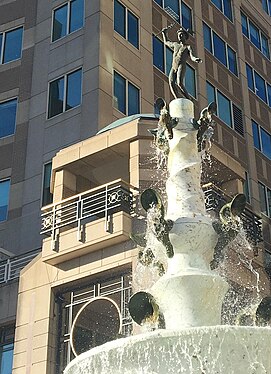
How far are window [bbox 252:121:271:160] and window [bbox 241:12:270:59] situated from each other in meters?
5.36

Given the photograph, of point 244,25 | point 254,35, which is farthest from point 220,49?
point 254,35

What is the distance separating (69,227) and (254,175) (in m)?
14.1

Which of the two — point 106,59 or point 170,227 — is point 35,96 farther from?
point 170,227

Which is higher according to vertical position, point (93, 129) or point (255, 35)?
point (255, 35)

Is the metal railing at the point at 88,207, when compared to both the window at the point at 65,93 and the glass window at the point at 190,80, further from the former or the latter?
the glass window at the point at 190,80

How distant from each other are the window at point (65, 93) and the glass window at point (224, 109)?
7.33 m

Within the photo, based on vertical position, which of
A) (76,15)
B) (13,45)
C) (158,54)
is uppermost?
(13,45)

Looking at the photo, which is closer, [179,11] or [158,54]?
[158,54]

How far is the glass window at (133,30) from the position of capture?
92.5 feet

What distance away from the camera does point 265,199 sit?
32.1 m

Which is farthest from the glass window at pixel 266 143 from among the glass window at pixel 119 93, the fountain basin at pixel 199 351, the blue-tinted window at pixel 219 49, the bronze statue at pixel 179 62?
the fountain basin at pixel 199 351

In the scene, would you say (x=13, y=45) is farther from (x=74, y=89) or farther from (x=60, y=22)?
(x=74, y=89)

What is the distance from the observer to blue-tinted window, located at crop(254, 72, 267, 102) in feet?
119

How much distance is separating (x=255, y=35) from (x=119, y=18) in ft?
40.4
